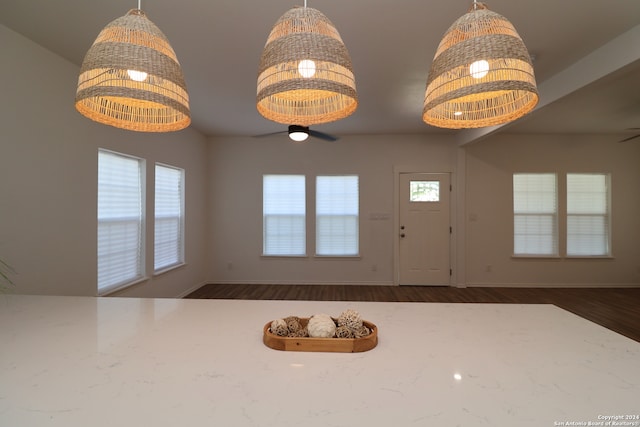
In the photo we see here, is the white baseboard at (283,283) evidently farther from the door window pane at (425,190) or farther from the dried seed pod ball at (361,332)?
the dried seed pod ball at (361,332)

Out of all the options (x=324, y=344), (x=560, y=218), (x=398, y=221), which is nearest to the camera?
(x=324, y=344)

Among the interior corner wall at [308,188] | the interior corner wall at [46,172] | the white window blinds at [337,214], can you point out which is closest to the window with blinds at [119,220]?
the interior corner wall at [46,172]

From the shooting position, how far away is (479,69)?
0.91 meters

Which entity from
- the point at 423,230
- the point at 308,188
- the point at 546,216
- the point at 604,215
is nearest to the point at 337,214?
the point at 308,188

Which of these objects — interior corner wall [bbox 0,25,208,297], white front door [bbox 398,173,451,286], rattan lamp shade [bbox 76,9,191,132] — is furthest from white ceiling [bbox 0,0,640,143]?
white front door [bbox 398,173,451,286]

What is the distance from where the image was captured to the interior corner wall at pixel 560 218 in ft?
16.3

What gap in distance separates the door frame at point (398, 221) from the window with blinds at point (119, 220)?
385 cm

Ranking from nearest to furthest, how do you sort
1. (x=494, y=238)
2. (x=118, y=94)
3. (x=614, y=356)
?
(x=118, y=94) < (x=614, y=356) < (x=494, y=238)

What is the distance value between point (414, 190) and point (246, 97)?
323cm

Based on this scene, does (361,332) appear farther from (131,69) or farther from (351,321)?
(131,69)

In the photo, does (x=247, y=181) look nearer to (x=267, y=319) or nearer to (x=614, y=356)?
(x=267, y=319)

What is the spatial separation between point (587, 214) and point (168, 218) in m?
6.82

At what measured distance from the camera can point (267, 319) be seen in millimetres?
1315

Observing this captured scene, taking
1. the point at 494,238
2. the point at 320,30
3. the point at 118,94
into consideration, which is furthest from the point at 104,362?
the point at 494,238
